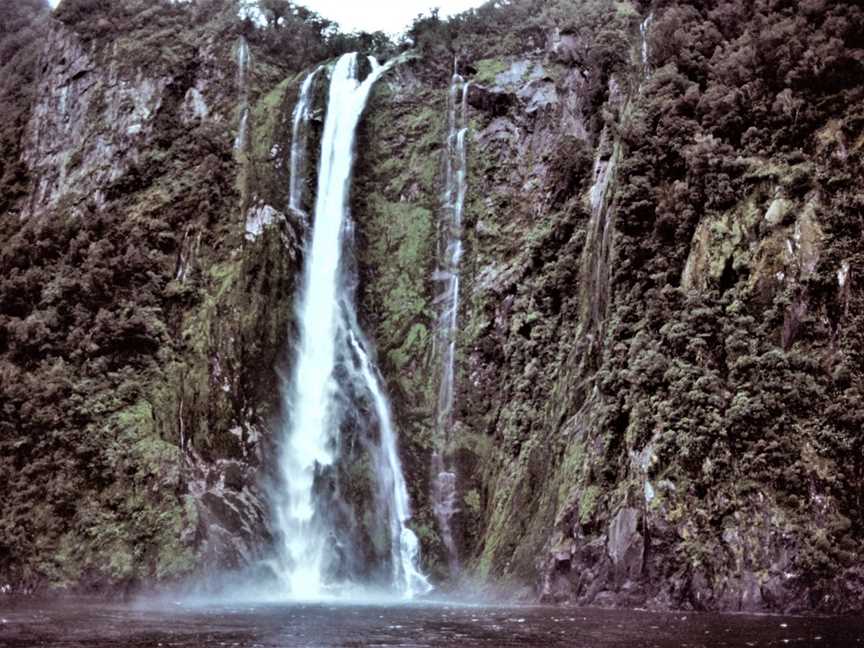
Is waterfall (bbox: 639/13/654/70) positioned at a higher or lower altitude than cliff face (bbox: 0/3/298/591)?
higher

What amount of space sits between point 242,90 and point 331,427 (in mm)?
17251

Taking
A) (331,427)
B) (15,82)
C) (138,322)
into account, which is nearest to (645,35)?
(331,427)

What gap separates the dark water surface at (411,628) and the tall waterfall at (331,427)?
8.42m

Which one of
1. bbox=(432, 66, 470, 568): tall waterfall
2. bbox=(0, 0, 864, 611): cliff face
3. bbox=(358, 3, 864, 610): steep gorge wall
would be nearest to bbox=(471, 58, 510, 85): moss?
bbox=(0, 0, 864, 611): cliff face

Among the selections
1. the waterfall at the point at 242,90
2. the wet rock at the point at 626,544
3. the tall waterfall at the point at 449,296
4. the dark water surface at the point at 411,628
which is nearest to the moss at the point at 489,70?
the tall waterfall at the point at 449,296

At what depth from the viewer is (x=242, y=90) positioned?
4250 centimetres

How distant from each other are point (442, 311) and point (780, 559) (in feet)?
59.5

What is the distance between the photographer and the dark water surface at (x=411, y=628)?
14.2 metres

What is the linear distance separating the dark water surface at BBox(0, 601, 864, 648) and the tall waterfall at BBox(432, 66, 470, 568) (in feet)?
29.8

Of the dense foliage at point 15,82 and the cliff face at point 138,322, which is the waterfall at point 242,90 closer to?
the cliff face at point 138,322


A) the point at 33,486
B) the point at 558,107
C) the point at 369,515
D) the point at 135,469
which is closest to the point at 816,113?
the point at 558,107

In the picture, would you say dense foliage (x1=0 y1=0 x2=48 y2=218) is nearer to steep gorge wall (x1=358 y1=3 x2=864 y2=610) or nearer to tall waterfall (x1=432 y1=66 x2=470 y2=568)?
steep gorge wall (x1=358 y1=3 x2=864 y2=610)

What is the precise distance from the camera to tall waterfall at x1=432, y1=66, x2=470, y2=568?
32000 millimetres

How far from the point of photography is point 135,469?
1240 inches
